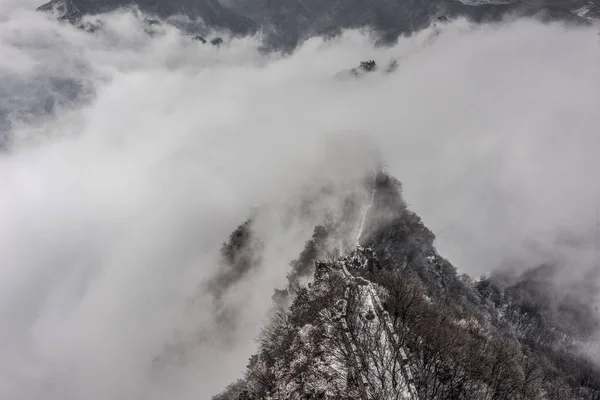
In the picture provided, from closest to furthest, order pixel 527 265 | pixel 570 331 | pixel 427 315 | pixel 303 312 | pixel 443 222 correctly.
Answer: pixel 427 315 < pixel 303 312 < pixel 570 331 < pixel 527 265 < pixel 443 222

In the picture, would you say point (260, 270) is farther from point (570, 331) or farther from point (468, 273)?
point (570, 331)

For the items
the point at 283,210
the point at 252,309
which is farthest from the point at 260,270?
the point at 283,210

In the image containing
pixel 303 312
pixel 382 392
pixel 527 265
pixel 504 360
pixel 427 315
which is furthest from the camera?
pixel 527 265

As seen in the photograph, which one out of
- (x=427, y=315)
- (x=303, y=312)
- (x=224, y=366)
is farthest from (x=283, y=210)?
(x=427, y=315)

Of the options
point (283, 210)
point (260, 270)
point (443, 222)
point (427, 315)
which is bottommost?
point (427, 315)

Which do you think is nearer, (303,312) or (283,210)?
(303,312)

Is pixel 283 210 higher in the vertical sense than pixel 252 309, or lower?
higher
